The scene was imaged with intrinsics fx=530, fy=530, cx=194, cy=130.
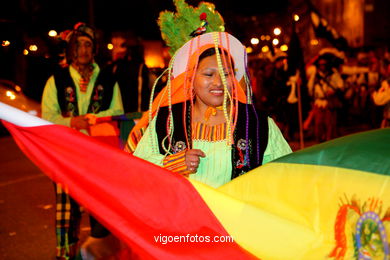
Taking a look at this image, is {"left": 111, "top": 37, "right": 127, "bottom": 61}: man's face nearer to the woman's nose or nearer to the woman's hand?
the woman's nose

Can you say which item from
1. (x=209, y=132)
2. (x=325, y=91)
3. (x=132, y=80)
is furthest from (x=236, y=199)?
(x=325, y=91)

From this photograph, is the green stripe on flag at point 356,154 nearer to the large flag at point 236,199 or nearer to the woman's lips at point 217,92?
the large flag at point 236,199

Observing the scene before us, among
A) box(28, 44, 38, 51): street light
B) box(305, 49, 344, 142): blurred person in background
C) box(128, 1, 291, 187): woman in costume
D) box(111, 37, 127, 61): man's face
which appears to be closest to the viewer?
box(128, 1, 291, 187): woman in costume

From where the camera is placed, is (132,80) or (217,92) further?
(132,80)

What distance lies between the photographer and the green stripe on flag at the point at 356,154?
7.11 ft

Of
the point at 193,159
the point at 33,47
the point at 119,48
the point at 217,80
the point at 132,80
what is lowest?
the point at 193,159

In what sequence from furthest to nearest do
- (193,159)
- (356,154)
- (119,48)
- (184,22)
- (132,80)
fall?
(119,48) → (132,80) → (184,22) → (193,159) → (356,154)

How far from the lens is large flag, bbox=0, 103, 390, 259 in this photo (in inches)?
85.0

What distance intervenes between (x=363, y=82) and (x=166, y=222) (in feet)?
47.2

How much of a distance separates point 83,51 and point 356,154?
3.43 meters

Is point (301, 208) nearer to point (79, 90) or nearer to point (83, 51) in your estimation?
point (79, 90)

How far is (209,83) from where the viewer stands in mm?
3066

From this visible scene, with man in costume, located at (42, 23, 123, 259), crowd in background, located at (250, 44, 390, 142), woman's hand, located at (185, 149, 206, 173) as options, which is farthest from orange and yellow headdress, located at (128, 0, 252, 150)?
crowd in background, located at (250, 44, 390, 142)

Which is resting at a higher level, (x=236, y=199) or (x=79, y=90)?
(x=79, y=90)
